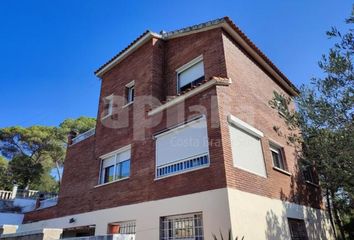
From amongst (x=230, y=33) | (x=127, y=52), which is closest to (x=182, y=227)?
(x=230, y=33)

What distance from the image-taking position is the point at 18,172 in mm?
34250

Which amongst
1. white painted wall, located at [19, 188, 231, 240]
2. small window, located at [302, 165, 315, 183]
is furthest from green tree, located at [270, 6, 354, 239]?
white painted wall, located at [19, 188, 231, 240]

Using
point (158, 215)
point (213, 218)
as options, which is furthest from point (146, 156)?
point (213, 218)

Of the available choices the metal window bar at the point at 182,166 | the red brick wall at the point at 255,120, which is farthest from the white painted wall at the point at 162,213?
the metal window bar at the point at 182,166

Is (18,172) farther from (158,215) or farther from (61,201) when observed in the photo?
(158,215)

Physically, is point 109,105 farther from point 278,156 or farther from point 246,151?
point 278,156

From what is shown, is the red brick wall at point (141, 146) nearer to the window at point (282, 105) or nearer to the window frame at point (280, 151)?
the window at point (282, 105)

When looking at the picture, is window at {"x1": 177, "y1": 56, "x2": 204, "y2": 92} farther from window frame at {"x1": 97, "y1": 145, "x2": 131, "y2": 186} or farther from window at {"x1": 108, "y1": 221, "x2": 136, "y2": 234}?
window at {"x1": 108, "y1": 221, "x2": 136, "y2": 234}

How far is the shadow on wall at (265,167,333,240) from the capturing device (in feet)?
29.7

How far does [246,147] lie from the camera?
9.77 metres

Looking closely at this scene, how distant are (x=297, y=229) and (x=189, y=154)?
5.54 m

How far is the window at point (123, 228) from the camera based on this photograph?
33.0ft

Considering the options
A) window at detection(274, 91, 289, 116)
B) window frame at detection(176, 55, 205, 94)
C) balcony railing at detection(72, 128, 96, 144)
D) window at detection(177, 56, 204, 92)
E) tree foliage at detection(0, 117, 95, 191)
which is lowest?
window at detection(274, 91, 289, 116)

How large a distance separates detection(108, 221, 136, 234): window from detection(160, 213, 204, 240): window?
157 centimetres
